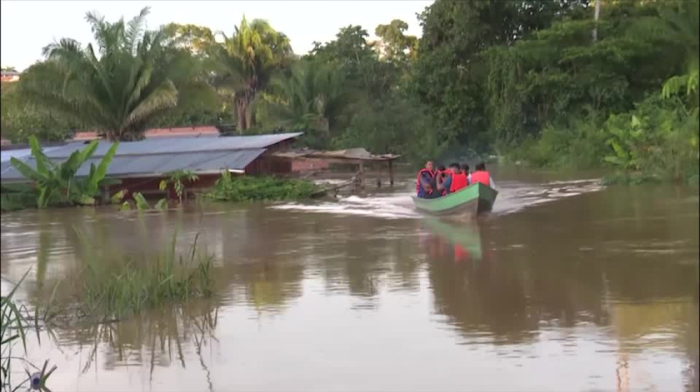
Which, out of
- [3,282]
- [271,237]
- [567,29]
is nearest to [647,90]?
[567,29]

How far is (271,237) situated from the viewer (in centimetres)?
978

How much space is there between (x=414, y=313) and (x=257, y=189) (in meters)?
9.90

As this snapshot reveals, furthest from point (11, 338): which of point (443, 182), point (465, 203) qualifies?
point (443, 182)

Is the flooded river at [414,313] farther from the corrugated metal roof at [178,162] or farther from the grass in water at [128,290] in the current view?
the corrugated metal roof at [178,162]

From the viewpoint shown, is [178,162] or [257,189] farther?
[178,162]

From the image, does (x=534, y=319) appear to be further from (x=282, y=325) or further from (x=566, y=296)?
(x=282, y=325)

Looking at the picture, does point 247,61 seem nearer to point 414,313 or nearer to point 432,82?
point 432,82

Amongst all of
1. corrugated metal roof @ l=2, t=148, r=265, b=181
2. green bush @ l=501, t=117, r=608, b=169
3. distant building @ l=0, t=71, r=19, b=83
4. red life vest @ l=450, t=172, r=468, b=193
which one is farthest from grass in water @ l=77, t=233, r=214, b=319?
green bush @ l=501, t=117, r=608, b=169

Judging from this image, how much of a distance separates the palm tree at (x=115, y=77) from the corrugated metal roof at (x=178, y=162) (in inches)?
71.2

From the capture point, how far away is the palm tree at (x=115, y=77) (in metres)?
16.2

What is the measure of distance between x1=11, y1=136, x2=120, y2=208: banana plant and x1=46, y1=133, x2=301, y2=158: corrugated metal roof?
123cm

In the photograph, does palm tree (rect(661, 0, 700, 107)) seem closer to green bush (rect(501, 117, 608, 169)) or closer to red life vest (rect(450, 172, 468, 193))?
red life vest (rect(450, 172, 468, 193))

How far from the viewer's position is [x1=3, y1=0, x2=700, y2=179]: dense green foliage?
16516 mm

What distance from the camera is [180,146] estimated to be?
16219 mm
